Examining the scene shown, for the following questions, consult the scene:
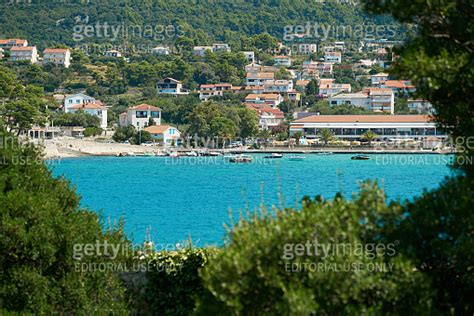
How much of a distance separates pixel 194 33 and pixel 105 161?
7459 centimetres

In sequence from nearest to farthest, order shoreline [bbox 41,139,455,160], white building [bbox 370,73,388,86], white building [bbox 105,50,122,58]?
shoreline [bbox 41,139,455,160] < white building [bbox 370,73,388,86] < white building [bbox 105,50,122,58]

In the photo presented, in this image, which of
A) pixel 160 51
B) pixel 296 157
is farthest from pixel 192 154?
pixel 160 51

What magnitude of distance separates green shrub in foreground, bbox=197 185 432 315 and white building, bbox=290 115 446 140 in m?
71.9

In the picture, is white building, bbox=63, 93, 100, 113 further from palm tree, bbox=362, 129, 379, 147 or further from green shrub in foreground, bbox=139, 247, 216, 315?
green shrub in foreground, bbox=139, 247, 216, 315

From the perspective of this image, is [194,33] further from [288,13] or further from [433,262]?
[433,262]

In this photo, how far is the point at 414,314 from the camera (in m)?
5.19

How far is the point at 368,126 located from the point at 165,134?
1788 cm

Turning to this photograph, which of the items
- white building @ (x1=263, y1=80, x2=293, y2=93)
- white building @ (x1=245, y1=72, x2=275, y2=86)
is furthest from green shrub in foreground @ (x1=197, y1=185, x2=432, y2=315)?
white building @ (x1=245, y1=72, x2=275, y2=86)

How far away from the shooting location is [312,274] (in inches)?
202

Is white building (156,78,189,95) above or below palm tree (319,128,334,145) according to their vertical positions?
above

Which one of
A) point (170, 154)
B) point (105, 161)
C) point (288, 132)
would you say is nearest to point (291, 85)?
point (288, 132)

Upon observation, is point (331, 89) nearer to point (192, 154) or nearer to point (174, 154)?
point (192, 154)

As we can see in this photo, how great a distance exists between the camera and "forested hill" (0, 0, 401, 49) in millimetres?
138750

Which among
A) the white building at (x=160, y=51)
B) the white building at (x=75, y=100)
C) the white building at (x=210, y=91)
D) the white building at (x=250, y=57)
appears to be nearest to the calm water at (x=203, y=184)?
the white building at (x=75, y=100)
